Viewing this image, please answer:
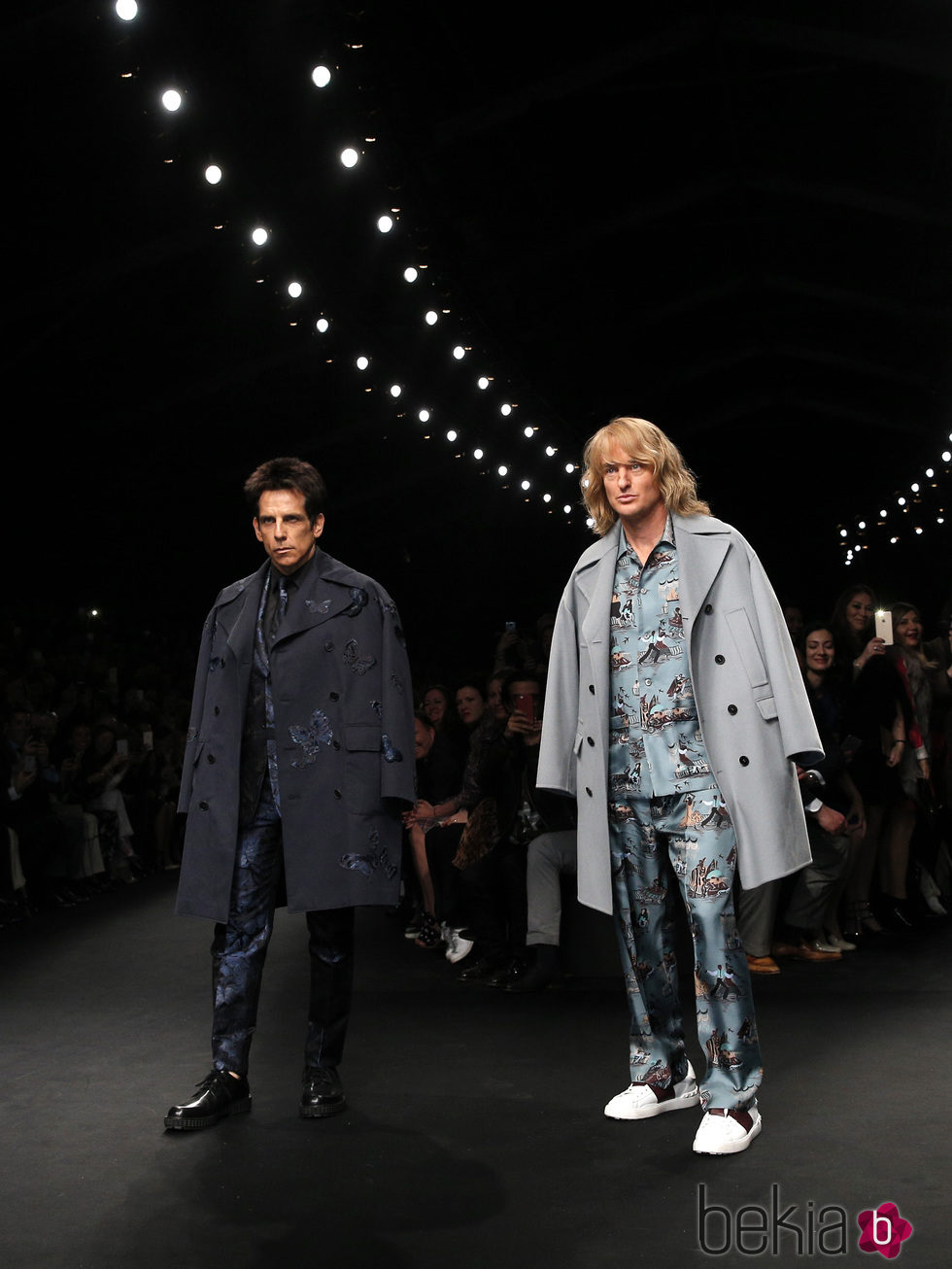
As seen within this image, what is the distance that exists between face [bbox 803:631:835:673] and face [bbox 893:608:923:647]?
1.45 meters

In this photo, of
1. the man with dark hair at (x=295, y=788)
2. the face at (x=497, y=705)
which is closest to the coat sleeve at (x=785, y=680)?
the man with dark hair at (x=295, y=788)

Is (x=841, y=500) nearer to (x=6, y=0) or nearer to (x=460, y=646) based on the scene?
(x=460, y=646)

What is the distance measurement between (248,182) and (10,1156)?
22.0 ft

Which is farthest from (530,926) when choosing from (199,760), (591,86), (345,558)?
(345,558)

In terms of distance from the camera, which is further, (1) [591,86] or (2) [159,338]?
(2) [159,338]

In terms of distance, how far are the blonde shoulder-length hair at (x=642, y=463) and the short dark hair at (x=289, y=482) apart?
719 millimetres

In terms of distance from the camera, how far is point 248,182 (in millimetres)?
8594

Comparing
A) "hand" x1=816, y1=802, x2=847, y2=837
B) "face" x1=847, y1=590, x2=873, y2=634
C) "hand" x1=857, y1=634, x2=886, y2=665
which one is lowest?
"hand" x1=816, y1=802, x2=847, y2=837

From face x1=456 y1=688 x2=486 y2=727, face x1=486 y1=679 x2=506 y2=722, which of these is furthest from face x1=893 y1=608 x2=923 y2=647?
face x1=486 y1=679 x2=506 y2=722

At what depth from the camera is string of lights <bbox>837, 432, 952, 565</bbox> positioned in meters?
21.0

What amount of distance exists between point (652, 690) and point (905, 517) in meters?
23.7

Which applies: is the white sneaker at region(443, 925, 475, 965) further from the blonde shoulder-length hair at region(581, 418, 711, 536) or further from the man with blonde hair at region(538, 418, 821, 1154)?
the blonde shoulder-length hair at region(581, 418, 711, 536)

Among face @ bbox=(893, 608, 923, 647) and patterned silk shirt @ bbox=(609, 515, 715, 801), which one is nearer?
patterned silk shirt @ bbox=(609, 515, 715, 801)

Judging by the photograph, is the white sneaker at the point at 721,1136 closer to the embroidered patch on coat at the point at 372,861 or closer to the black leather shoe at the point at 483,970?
the embroidered patch on coat at the point at 372,861
